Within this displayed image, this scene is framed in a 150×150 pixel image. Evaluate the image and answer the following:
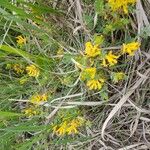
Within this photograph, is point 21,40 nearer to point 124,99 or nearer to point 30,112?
point 30,112

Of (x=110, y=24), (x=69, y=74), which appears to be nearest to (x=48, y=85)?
(x=69, y=74)

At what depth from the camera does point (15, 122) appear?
1.44 metres

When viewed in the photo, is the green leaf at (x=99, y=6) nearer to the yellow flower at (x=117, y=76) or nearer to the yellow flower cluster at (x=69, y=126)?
the yellow flower at (x=117, y=76)

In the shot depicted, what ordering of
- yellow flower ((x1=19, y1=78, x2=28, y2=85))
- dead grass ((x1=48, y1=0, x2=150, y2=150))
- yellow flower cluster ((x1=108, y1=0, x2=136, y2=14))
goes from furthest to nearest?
yellow flower ((x1=19, y1=78, x2=28, y2=85)) → dead grass ((x1=48, y1=0, x2=150, y2=150)) → yellow flower cluster ((x1=108, y1=0, x2=136, y2=14))

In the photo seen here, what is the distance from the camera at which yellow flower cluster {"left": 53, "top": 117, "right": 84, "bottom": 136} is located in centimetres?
124

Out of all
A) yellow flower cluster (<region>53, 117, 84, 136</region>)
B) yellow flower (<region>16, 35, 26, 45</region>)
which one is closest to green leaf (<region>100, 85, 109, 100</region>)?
yellow flower cluster (<region>53, 117, 84, 136</region>)

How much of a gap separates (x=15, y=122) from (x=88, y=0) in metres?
0.55

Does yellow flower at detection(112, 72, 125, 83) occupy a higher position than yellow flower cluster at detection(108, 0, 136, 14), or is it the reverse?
yellow flower cluster at detection(108, 0, 136, 14)

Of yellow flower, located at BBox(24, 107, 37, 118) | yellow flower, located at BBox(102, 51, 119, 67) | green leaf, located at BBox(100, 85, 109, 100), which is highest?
yellow flower, located at BBox(102, 51, 119, 67)

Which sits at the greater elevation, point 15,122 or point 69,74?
point 69,74

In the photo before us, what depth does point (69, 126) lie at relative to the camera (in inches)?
49.7

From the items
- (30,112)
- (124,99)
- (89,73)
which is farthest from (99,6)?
(30,112)

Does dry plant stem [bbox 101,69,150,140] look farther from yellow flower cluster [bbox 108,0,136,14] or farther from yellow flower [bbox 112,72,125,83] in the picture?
yellow flower cluster [bbox 108,0,136,14]

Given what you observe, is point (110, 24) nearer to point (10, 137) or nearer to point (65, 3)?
point (65, 3)
